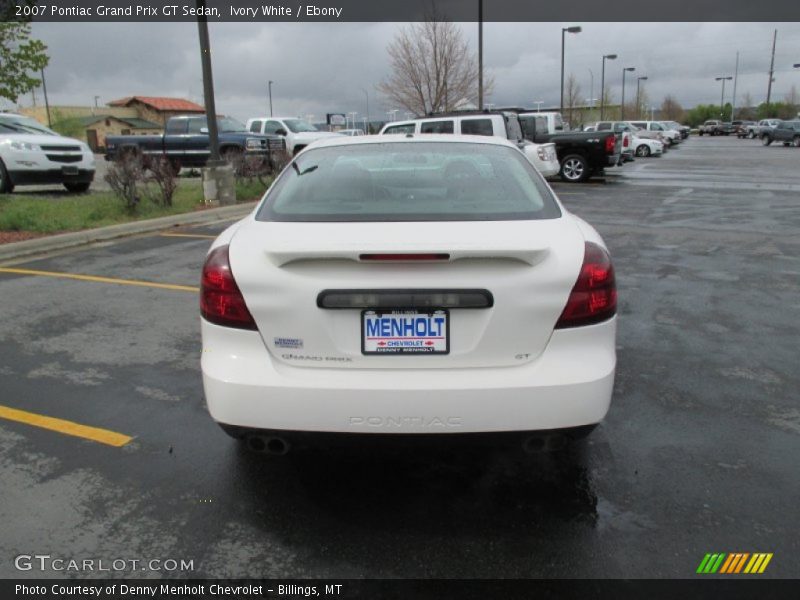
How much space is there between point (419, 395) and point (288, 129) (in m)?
22.7

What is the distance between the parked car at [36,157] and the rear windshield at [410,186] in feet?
40.1

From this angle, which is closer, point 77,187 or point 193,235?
point 193,235

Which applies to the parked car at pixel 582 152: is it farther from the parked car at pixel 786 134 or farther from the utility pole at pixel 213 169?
the parked car at pixel 786 134

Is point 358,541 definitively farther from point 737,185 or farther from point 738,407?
point 737,185

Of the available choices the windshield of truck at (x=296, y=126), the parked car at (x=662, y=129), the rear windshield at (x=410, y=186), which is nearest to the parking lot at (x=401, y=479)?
the rear windshield at (x=410, y=186)

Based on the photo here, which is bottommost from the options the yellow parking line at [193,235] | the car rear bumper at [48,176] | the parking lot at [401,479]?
the parking lot at [401,479]

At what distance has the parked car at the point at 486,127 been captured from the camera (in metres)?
17.5

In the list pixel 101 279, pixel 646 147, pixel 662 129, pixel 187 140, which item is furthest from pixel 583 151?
pixel 662 129

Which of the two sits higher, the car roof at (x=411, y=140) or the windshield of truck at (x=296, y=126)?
the windshield of truck at (x=296, y=126)

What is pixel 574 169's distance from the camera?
21.0 meters

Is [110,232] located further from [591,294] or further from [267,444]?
[591,294]

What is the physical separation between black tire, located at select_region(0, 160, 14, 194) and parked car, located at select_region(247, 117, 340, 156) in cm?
1041

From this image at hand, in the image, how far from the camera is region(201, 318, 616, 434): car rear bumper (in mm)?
2721

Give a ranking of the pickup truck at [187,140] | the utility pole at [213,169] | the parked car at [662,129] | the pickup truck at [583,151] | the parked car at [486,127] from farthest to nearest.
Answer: the parked car at [662,129]
the pickup truck at [187,140]
the pickup truck at [583,151]
the parked car at [486,127]
the utility pole at [213,169]
